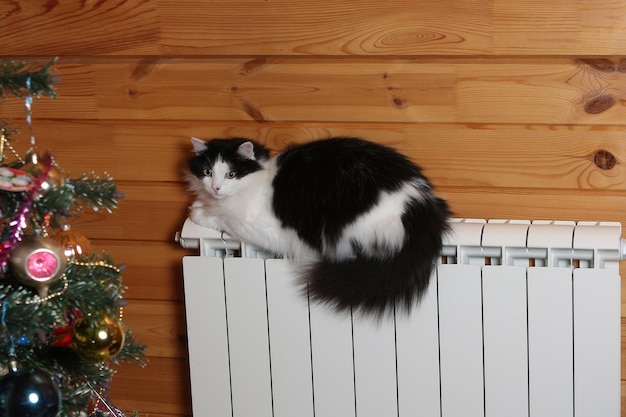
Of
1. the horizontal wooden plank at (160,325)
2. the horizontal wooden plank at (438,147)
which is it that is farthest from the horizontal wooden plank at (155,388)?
the horizontal wooden plank at (438,147)

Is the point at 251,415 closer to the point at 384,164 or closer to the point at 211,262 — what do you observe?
the point at 211,262

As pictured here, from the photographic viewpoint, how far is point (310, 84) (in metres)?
1.81

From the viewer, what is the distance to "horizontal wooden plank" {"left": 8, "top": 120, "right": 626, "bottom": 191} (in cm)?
172

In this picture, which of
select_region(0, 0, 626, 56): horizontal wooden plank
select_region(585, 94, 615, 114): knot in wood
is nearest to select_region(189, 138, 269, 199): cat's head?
select_region(0, 0, 626, 56): horizontal wooden plank

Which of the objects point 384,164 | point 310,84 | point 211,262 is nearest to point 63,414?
point 211,262

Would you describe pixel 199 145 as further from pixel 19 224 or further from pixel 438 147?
pixel 19 224

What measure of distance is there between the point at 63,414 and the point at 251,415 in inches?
28.2

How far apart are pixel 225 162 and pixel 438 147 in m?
0.43

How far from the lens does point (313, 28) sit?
178 cm

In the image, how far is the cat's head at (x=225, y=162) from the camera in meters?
1.72

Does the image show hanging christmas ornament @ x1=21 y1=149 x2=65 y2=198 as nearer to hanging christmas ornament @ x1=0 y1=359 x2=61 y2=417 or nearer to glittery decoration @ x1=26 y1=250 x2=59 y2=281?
glittery decoration @ x1=26 y1=250 x2=59 y2=281

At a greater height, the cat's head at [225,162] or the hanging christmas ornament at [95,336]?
the cat's head at [225,162]

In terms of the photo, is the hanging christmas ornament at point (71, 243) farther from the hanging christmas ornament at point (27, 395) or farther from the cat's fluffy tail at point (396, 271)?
the cat's fluffy tail at point (396, 271)

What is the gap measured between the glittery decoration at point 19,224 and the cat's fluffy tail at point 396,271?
2.26 feet
